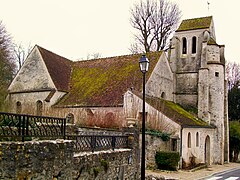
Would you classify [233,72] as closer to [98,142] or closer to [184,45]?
[184,45]

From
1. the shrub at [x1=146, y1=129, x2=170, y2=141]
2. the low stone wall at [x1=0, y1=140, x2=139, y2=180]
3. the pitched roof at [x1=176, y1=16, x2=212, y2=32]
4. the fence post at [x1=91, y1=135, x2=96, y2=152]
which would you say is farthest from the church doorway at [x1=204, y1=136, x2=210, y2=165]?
the fence post at [x1=91, y1=135, x2=96, y2=152]

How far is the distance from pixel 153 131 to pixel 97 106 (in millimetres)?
6036

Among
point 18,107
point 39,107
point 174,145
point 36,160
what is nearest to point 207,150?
point 174,145

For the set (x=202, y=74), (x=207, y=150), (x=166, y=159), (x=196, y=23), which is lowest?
(x=207, y=150)

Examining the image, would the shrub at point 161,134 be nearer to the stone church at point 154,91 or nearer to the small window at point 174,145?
the stone church at point 154,91

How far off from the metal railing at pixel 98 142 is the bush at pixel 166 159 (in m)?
7.48

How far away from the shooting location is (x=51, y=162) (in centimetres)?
810

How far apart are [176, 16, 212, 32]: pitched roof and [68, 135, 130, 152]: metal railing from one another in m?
21.9

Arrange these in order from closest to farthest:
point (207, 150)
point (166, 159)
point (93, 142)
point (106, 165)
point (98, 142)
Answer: point (93, 142) → point (106, 165) → point (98, 142) → point (166, 159) → point (207, 150)

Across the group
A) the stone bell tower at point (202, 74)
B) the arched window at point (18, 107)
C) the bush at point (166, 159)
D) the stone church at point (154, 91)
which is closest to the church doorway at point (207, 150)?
the stone church at point (154, 91)

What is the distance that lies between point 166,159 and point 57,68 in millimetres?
14640

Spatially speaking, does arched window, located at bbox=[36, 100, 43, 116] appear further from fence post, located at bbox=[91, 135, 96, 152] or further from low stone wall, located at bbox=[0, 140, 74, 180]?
low stone wall, located at bbox=[0, 140, 74, 180]

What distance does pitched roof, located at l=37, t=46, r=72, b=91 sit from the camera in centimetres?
3030

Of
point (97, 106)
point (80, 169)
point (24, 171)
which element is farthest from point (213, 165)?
point (24, 171)
